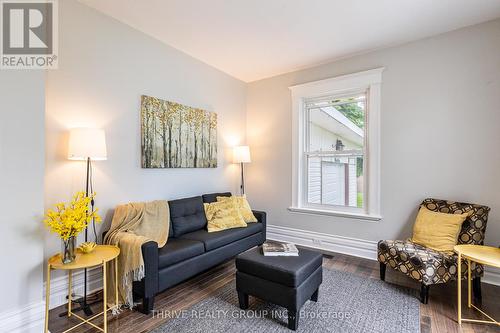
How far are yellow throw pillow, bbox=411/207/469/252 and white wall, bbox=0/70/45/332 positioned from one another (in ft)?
11.6

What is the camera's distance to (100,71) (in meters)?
2.64

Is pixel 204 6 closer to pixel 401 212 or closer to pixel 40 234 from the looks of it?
pixel 40 234

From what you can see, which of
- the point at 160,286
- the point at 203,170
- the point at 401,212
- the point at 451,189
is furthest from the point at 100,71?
the point at 451,189

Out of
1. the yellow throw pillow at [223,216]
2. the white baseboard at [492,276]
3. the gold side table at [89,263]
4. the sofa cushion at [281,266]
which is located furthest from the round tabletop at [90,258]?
the white baseboard at [492,276]

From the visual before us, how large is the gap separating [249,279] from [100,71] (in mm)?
2523

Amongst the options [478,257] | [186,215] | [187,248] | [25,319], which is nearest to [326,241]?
[478,257]

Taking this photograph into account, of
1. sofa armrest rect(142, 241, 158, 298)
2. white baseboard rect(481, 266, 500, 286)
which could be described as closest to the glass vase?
sofa armrest rect(142, 241, 158, 298)

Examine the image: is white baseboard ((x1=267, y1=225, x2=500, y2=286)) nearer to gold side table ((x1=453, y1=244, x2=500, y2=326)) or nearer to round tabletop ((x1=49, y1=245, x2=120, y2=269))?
gold side table ((x1=453, y1=244, x2=500, y2=326))

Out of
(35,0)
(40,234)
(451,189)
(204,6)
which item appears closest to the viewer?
(40,234)

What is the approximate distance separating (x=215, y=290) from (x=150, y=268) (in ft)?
2.58

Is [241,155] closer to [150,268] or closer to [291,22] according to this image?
[291,22]

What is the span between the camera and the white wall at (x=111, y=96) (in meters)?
2.34

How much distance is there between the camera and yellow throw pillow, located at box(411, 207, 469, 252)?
2.58m

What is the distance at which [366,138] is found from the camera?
3582 millimetres
